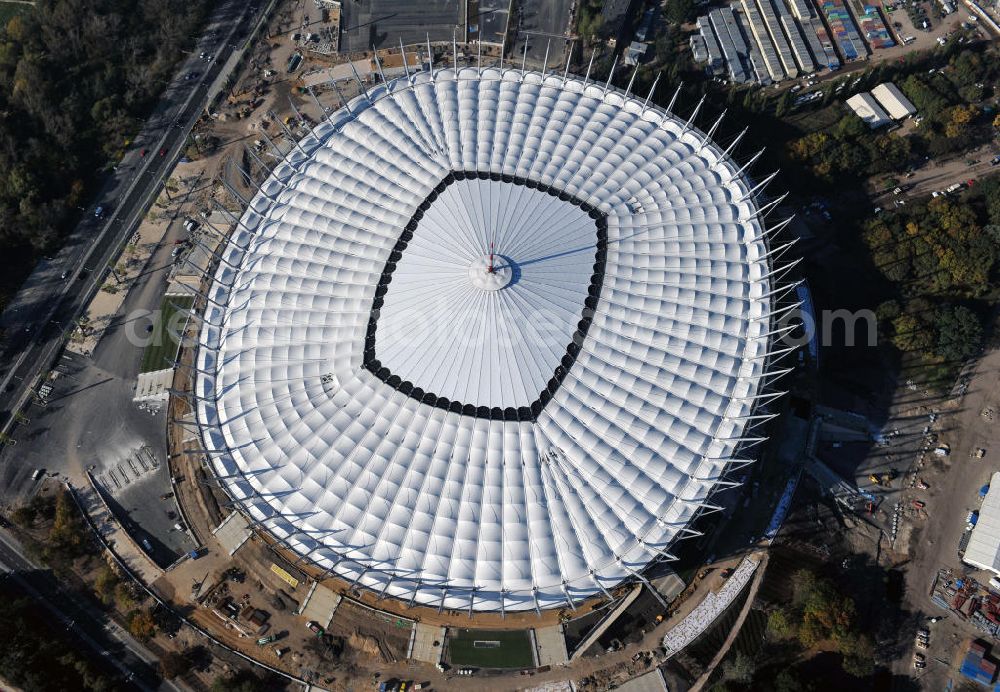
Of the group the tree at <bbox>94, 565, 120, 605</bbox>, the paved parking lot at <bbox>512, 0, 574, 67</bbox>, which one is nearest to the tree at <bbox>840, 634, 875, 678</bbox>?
the tree at <bbox>94, 565, 120, 605</bbox>

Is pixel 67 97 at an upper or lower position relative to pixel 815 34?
lower

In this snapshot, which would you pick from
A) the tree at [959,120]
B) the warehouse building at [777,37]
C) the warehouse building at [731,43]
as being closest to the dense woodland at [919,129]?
the tree at [959,120]

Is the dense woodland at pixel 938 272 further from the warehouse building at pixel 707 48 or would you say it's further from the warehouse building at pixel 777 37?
the warehouse building at pixel 707 48

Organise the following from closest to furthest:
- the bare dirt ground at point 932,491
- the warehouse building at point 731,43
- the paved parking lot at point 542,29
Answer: the bare dirt ground at point 932,491 < the warehouse building at point 731,43 < the paved parking lot at point 542,29

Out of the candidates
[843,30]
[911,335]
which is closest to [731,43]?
[843,30]

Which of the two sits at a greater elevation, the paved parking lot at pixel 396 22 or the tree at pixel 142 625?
the paved parking lot at pixel 396 22

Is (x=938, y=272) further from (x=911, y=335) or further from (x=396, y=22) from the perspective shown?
(x=396, y=22)
